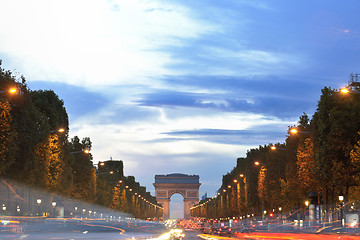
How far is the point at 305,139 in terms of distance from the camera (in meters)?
78.4

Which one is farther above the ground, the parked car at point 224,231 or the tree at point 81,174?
the tree at point 81,174

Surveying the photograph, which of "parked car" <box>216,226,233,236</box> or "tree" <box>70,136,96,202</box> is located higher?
"tree" <box>70,136,96,202</box>

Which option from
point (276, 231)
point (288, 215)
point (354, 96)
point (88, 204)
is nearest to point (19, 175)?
point (276, 231)

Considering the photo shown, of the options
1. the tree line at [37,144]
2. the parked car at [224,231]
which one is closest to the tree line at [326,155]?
the parked car at [224,231]

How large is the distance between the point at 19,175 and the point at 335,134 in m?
30.1

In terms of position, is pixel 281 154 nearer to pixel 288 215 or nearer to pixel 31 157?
pixel 288 215

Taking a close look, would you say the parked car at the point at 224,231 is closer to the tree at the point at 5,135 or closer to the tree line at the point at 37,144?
the tree line at the point at 37,144

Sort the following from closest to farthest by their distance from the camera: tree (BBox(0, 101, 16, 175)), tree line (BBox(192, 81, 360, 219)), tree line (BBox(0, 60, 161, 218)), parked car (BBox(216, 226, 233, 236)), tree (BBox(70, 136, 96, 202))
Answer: tree (BBox(0, 101, 16, 175)) → tree line (BBox(0, 60, 161, 218)) → tree line (BBox(192, 81, 360, 219)) → parked car (BBox(216, 226, 233, 236)) → tree (BBox(70, 136, 96, 202))

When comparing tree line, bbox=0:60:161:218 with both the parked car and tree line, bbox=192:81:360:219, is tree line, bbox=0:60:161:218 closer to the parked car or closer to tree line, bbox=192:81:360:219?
the parked car

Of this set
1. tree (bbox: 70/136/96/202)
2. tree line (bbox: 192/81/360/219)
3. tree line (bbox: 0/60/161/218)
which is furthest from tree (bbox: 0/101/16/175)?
tree (bbox: 70/136/96/202)

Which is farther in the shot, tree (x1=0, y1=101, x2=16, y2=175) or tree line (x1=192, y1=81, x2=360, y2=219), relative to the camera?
tree line (x1=192, y1=81, x2=360, y2=219)

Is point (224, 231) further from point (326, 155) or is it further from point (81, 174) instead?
point (81, 174)

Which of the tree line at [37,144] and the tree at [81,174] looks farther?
the tree at [81,174]

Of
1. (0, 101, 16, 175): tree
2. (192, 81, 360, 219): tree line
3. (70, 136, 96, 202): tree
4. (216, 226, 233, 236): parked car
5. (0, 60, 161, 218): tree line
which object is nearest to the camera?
(0, 101, 16, 175): tree
